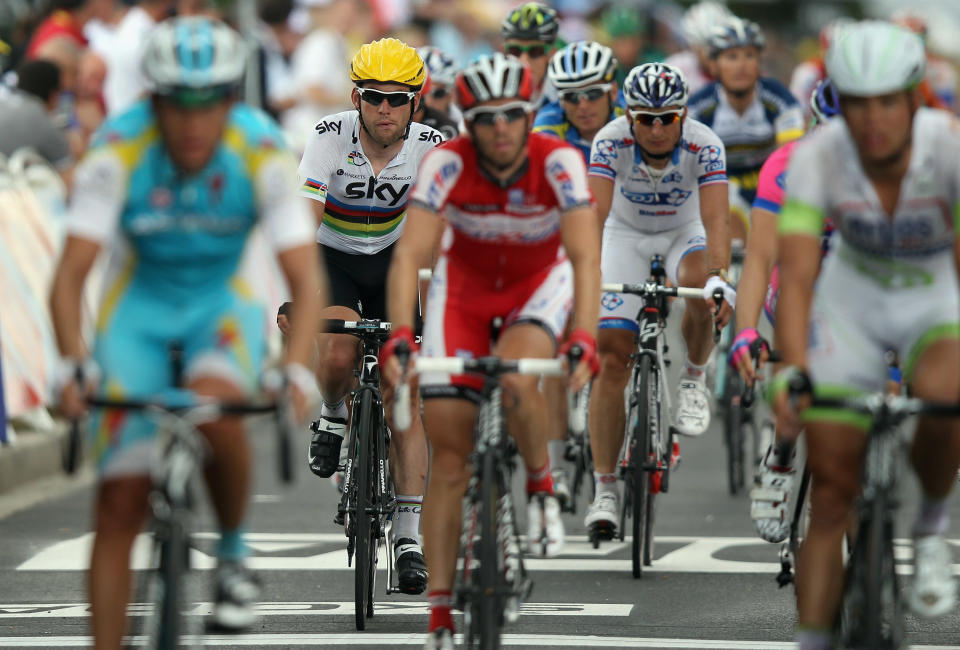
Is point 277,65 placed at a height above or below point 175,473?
above

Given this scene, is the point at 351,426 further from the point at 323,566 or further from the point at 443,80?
the point at 443,80

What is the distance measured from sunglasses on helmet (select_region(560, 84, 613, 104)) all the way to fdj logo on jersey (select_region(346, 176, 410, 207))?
8.04 ft

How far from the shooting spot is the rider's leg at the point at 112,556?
6.52 metres

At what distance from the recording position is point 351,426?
9.43m

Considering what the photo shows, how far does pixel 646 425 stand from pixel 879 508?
162 inches

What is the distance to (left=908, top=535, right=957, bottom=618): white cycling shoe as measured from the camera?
21.4ft

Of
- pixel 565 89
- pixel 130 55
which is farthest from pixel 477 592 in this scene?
pixel 130 55

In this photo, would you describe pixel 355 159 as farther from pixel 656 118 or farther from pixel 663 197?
pixel 663 197

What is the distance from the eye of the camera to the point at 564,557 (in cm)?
1087

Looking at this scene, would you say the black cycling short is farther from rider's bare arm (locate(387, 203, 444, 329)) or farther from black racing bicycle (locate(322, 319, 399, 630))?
rider's bare arm (locate(387, 203, 444, 329))

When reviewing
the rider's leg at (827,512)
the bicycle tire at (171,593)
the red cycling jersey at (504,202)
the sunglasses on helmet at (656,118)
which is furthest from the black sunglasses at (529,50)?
the bicycle tire at (171,593)

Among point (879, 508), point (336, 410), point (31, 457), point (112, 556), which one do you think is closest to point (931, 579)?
point (879, 508)

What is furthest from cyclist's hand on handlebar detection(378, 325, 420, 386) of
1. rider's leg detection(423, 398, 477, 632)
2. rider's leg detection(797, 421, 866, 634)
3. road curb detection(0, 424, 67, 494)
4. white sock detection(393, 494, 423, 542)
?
road curb detection(0, 424, 67, 494)

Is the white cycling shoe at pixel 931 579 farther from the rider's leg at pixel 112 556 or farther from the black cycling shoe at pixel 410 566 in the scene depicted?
the black cycling shoe at pixel 410 566
